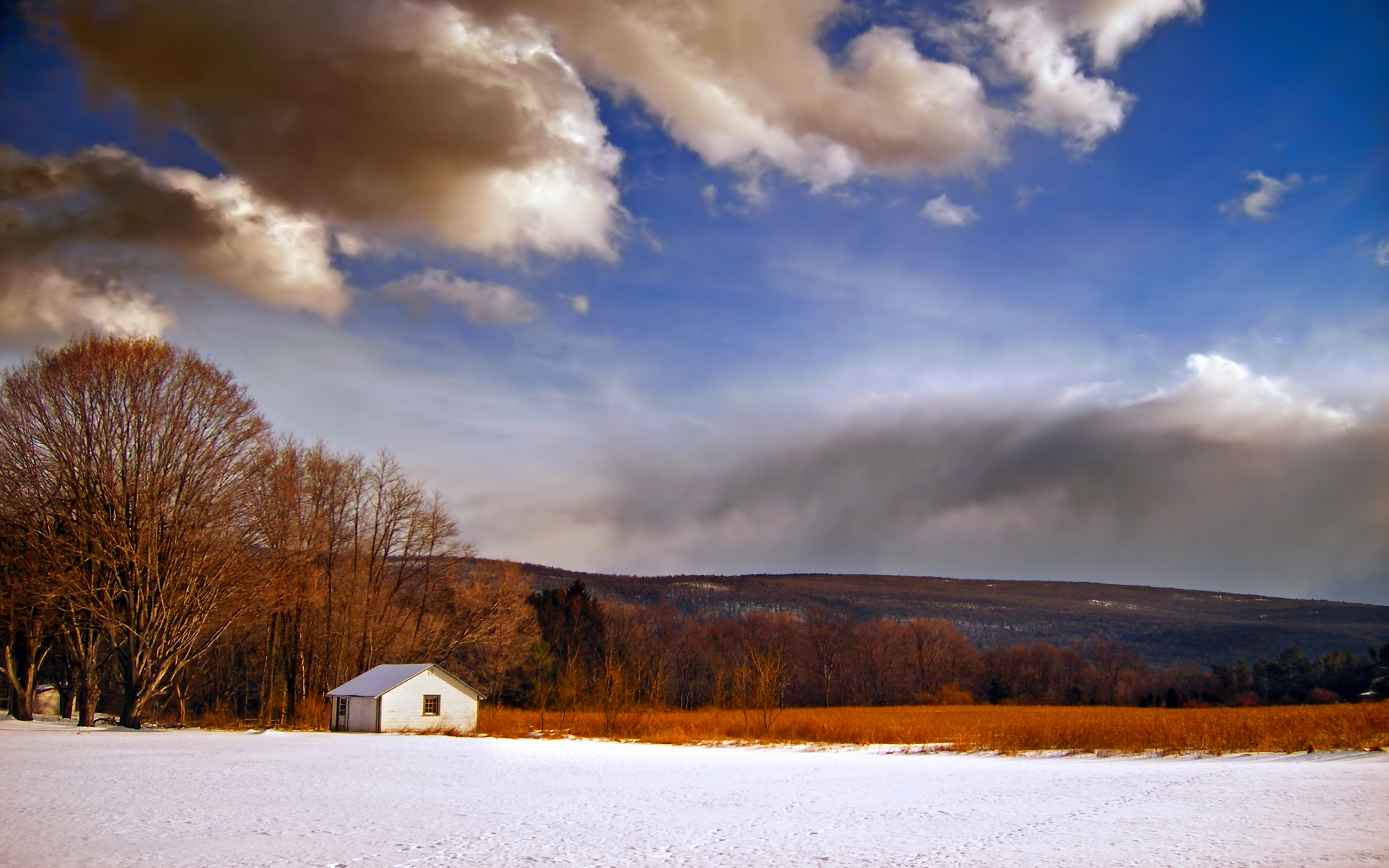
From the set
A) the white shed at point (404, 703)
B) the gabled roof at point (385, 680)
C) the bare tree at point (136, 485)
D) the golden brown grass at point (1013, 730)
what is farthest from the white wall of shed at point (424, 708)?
the bare tree at point (136, 485)

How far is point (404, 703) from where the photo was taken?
139 feet

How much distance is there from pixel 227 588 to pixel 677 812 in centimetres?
3243

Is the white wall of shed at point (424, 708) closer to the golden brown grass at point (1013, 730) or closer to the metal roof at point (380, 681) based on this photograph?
the metal roof at point (380, 681)

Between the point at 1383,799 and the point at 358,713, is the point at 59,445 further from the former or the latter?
the point at 1383,799

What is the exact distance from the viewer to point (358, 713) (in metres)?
42.3

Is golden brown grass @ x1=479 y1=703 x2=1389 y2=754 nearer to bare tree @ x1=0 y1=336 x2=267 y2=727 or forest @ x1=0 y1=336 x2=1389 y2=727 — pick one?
forest @ x1=0 y1=336 x2=1389 y2=727

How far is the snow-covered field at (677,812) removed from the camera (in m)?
8.64

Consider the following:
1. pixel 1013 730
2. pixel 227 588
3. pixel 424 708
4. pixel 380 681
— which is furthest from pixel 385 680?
pixel 1013 730

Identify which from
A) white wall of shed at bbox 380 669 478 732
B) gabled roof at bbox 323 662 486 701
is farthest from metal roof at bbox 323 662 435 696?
white wall of shed at bbox 380 669 478 732

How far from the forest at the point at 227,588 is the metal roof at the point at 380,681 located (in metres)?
2.19

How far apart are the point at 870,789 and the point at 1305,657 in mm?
101906

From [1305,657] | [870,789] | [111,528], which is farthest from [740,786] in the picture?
[1305,657]

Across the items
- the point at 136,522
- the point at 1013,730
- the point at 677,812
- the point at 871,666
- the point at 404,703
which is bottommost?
the point at 871,666

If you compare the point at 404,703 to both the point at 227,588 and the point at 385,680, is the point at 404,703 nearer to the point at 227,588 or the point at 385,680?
the point at 385,680
